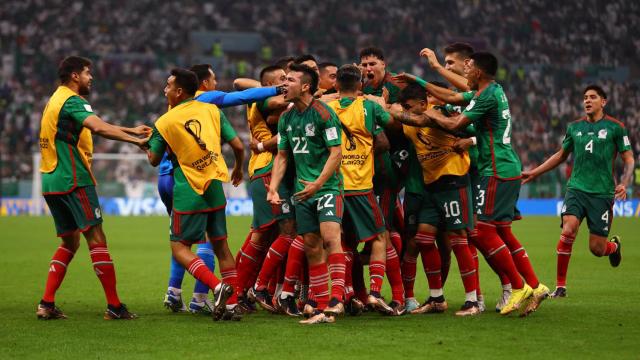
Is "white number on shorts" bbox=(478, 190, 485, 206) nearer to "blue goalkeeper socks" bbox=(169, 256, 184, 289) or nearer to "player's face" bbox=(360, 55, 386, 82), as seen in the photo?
"player's face" bbox=(360, 55, 386, 82)

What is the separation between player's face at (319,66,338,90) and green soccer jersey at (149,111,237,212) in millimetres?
Result: 1770

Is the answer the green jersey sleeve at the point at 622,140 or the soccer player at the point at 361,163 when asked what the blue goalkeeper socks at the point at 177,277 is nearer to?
the soccer player at the point at 361,163

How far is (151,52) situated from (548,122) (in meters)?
17.2

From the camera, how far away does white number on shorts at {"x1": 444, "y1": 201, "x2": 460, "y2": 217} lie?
9453mm

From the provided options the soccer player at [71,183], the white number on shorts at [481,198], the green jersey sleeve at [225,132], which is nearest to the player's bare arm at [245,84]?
the green jersey sleeve at [225,132]

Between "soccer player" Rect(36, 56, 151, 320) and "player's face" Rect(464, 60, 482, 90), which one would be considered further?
"player's face" Rect(464, 60, 482, 90)

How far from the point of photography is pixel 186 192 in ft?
29.1

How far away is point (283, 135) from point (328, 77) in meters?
1.72

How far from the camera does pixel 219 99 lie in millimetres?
9297

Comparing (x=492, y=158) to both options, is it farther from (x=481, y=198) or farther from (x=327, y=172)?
(x=327, y=172)

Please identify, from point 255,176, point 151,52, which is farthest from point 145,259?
point 151,52

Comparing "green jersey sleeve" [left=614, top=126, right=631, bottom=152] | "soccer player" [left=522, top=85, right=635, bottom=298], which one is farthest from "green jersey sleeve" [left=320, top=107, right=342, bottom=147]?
"green jersey sleeve" [left=614, top=126, right=631, bottom=152]

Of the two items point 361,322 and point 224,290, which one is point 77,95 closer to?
point 224,290

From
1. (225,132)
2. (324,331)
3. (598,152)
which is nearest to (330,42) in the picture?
(598,152)
